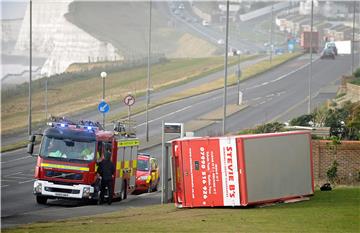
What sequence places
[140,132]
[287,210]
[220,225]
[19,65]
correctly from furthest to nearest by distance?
[19,65] < [140,132] < [287,210] < [220,225]

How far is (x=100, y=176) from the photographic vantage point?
3048 centimetres

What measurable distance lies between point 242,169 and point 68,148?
26.8 feet

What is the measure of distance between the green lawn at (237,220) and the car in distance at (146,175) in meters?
11.0

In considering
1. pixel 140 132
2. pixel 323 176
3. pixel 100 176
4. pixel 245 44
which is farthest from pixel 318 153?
pixel 245 44

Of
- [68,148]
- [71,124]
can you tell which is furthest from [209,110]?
[68,148]

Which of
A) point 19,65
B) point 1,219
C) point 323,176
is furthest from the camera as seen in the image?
point 19,65

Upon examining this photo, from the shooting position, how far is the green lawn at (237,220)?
19516 mm

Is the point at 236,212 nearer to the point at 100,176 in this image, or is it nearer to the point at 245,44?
the point at 100,176

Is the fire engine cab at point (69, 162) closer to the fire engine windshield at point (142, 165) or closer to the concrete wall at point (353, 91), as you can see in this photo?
the fire engine windshield at point (142, 165)

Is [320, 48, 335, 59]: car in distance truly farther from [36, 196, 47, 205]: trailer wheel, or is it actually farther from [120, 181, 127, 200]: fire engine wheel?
[36, 196, 47, 205]: trailer wheel

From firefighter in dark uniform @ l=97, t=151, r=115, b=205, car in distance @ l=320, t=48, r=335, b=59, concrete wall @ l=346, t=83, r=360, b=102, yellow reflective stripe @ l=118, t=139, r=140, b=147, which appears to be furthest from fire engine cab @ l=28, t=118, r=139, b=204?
car in distance @ l=320, t=48, r=335, b=59

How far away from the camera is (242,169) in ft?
77.7

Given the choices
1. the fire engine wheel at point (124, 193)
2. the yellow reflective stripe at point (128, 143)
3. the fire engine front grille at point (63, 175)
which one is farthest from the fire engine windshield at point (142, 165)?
the fire engine front grille at point (63, 175)

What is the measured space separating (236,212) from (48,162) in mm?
8993
